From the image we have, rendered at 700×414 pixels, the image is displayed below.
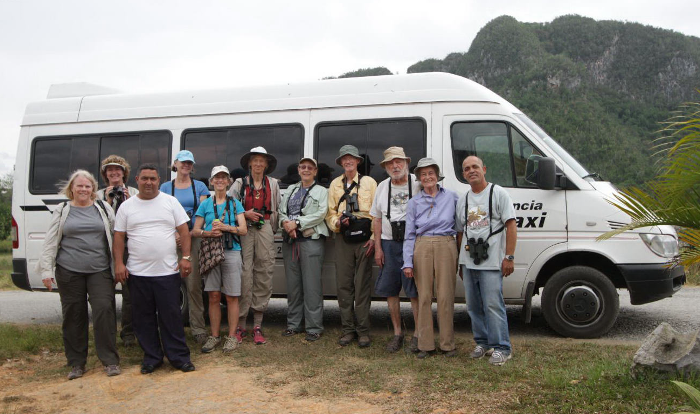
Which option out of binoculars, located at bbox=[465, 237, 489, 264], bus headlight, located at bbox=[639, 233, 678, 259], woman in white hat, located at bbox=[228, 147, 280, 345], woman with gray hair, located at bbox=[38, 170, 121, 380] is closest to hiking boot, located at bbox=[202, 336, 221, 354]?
woman in white hat, located at bbox=[228, 147, 280, 345]

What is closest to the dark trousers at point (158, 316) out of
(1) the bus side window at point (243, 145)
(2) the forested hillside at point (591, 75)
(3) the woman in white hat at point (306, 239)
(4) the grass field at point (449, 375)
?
(4) the grass field at point (449, 375)

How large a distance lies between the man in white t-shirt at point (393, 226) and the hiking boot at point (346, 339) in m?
0.49

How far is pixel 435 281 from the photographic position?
5.51 m

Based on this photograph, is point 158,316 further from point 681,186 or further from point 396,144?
point 681,186

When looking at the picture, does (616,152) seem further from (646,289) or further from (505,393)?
(505,393)

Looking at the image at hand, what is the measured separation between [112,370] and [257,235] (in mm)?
1857

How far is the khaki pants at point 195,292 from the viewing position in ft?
19.7

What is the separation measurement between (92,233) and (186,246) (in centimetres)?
80

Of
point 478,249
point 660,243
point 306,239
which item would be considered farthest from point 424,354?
point 660,243

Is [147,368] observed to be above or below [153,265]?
below

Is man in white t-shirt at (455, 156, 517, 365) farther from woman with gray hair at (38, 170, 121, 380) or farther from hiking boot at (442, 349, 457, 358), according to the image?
woman with gray hair at (38, 170, 121, 380)

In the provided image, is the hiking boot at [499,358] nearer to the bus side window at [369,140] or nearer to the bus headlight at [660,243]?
the bus headlight at [660,243]

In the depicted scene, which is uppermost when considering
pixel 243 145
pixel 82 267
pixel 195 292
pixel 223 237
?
pixel 243 145

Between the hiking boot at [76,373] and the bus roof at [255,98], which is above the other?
the bus roof at [255,98]
